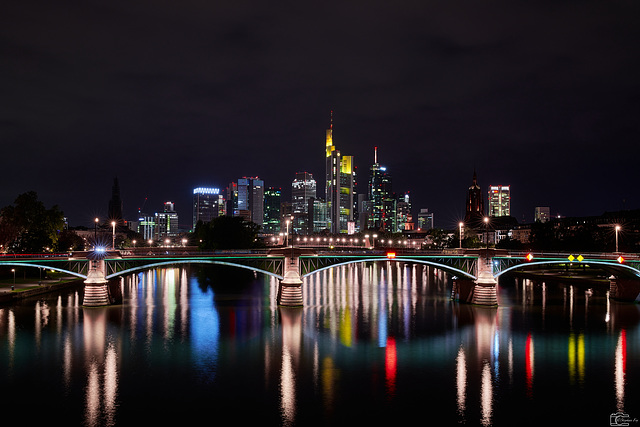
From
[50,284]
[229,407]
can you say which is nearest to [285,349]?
[229,407]

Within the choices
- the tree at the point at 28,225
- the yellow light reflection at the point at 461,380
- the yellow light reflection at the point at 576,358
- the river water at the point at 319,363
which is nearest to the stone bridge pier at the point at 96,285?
the river water at the point at 319,363

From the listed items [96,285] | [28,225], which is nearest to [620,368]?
[96,285]

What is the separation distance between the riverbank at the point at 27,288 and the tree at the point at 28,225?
8.93 metres

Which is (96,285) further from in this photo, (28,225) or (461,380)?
(461,380)

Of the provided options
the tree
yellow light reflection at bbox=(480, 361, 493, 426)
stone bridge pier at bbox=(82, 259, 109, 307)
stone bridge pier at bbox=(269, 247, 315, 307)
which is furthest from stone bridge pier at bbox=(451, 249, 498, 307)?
the tree

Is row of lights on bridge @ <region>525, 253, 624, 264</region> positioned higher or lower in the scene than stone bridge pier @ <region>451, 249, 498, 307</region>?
higher

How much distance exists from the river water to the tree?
2877cm

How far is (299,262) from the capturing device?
7862 centimetres

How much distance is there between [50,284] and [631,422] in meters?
89.2

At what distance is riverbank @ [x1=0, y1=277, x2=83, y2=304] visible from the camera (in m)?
80.7

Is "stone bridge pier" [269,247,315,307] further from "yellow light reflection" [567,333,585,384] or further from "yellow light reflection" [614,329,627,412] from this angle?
"yellow light reflection" [614,329,627,412]

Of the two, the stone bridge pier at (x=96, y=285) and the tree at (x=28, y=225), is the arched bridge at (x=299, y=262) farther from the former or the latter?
the tree at (x=28, y=225)

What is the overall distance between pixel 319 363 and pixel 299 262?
30.2 metres

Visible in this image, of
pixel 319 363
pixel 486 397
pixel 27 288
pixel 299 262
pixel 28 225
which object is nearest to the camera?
pixel 486 397
